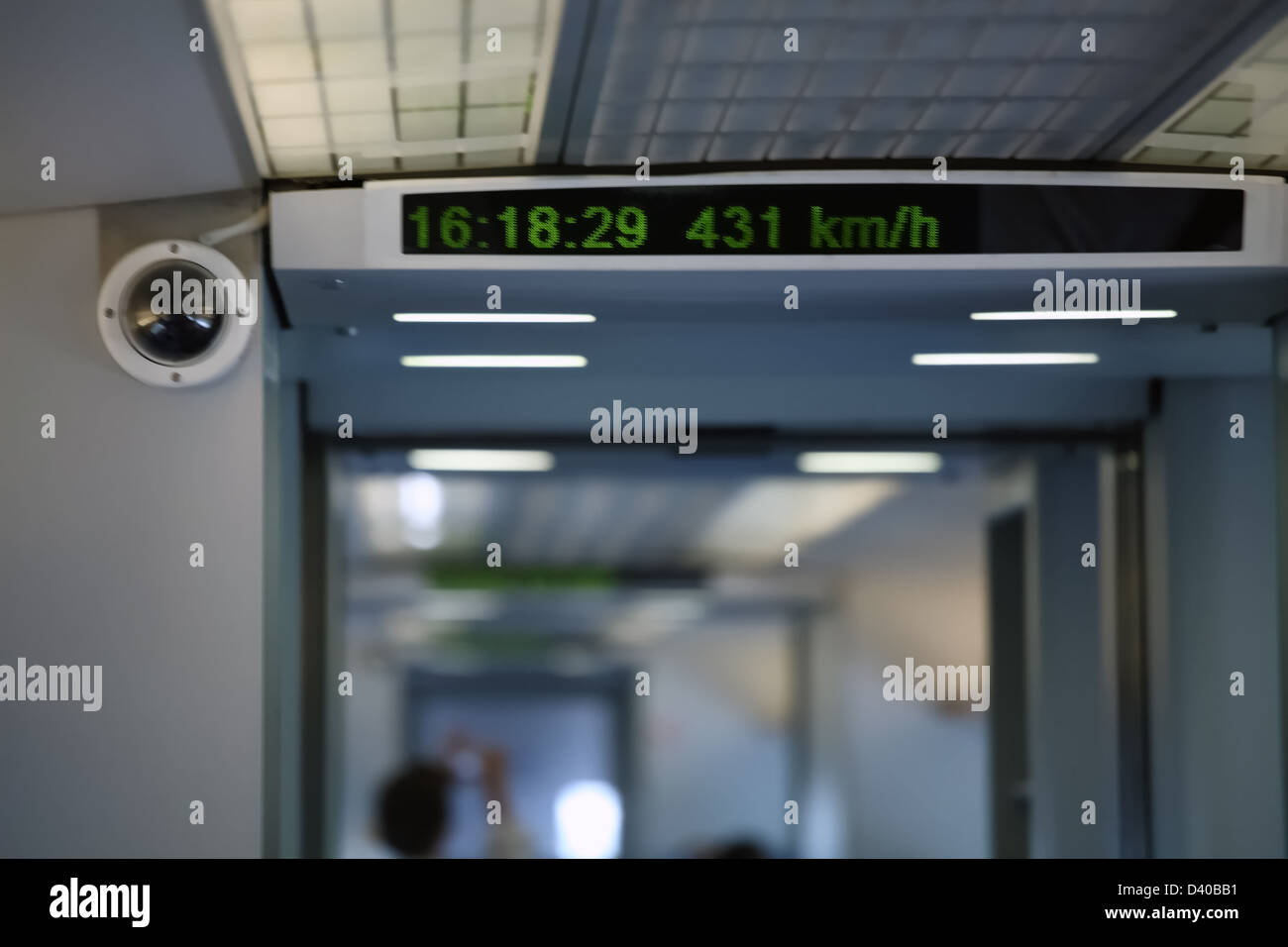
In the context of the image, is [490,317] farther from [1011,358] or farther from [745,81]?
[1011,358]

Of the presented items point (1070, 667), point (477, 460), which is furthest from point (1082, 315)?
point (477, 460)

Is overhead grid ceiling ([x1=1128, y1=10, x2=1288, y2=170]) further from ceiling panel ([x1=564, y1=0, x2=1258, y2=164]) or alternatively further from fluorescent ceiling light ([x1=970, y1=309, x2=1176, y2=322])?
fluorescent ceiling light ([x1=970, y1=309, x2=1176, y2=322])

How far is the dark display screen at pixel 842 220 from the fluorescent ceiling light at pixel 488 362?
2.16ft

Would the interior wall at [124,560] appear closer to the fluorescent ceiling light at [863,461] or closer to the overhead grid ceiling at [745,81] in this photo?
the overhead grid ceiling at [745,81]

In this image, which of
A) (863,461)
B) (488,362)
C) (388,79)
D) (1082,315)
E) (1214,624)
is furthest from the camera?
(863,461)

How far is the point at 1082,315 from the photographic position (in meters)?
2.57

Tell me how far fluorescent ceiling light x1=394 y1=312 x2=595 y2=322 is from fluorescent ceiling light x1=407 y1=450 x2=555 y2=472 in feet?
2.54

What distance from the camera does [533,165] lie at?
2.56m

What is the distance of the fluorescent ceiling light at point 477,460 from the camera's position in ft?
11.2

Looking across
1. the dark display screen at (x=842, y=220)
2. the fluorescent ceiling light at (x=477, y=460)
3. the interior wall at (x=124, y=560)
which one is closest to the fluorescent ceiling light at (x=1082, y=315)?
the dark display screen at (x=842, y=220)

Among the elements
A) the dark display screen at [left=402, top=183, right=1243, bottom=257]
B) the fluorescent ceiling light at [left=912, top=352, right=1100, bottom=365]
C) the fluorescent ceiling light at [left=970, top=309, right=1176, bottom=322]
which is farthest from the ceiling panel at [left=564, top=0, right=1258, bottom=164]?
the fluorescent ceiling light at [left=912, top=352, right=1100, bottom=365]

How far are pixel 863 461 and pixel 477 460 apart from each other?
1154mm

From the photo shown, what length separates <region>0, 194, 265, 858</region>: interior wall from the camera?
240cm

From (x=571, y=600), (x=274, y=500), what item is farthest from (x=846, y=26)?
(x=571, y=600)
